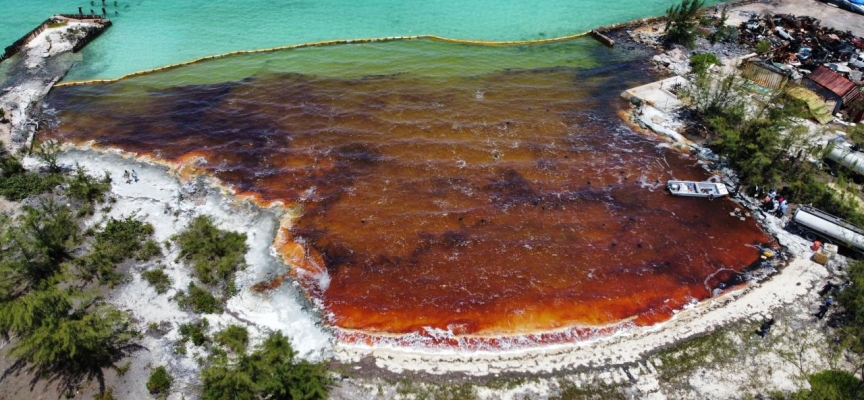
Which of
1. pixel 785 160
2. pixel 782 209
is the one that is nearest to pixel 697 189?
pixel 782 209

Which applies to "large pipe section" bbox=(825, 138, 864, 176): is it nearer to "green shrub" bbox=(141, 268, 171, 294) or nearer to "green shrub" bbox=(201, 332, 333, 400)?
"green shrub" bbox=(201, 332, 333, 400)

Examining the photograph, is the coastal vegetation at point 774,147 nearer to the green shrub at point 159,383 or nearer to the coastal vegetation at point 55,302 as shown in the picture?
the green shrub at point 159,383

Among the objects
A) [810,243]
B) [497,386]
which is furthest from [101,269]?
[810,243]

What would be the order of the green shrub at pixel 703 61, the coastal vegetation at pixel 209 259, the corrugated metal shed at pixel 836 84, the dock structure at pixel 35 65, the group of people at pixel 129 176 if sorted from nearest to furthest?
the coastal vegetation at pixel 209 259 < the group of people at pixel 129 176 < the corrugated metal shed at pixel 836 84 < the dock structure at pixel 35 65 < the green shrub at pixel 703 61

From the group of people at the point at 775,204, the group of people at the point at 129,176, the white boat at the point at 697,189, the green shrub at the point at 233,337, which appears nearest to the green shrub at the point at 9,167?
the group of people at the point at 129,176

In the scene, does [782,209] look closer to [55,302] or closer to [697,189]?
[697,189]
